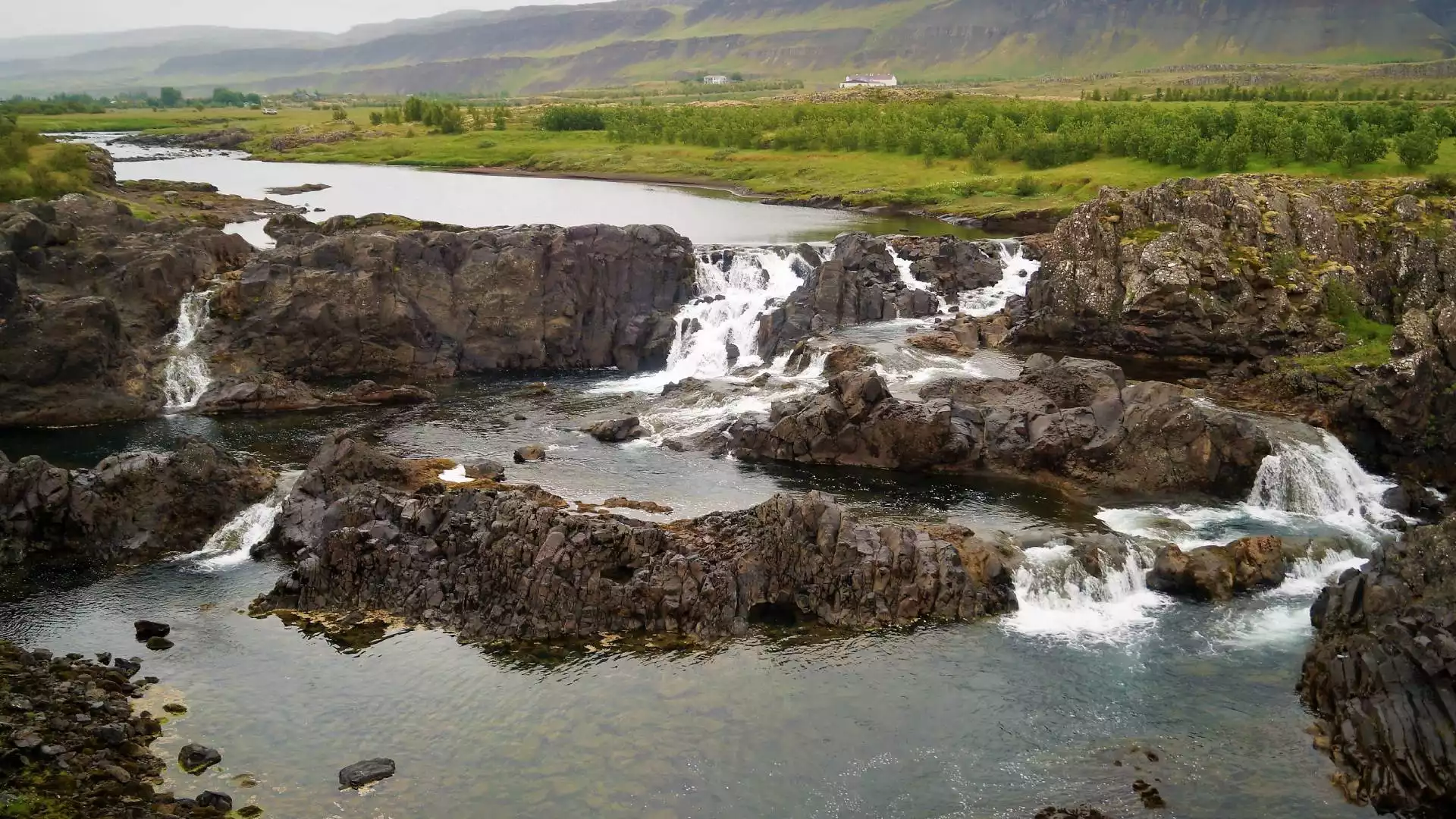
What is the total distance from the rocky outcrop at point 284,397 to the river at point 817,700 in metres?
22.4

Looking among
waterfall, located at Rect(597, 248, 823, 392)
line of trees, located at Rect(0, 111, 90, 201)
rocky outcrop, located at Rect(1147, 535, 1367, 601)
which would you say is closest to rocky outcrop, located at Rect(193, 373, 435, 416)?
waterfall, located at Rect(597, 248, 823, 392)

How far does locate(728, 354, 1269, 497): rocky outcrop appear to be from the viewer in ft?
174

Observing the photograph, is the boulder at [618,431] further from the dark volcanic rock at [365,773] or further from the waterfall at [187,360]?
the dark volcanic rock at [365,773]

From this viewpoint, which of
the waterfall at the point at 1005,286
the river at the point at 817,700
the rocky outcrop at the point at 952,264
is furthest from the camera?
the rocky outcrop at the point at 952,264

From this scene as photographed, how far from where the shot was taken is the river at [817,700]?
107ft

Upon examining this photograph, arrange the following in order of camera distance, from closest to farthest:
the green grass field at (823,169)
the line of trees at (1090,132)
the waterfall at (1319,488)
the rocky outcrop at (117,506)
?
the rocky outcrop at (117,506), the waterfall at (1319,488), the line of trees at (1090,132), the green grass field at (823,169)

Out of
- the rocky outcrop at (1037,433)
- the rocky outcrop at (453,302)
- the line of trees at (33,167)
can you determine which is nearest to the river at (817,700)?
the rocky outcrop at (1037,433)

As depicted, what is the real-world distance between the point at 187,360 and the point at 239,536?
92.4 ft

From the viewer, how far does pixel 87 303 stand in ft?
221

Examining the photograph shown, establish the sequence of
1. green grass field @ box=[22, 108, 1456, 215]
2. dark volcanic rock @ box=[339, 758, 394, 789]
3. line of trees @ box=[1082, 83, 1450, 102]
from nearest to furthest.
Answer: dark volcanic rock @ box=[339, 758, 394, 789], green grass field @ box=[22, 108, 1456, 215], line of trees @ box=[1082, 83, 1450, 102]

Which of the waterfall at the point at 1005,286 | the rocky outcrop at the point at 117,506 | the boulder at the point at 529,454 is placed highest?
the waterfall at the point at 1005,286

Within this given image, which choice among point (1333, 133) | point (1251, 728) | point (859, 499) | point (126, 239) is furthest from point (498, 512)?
point (1333, 133)

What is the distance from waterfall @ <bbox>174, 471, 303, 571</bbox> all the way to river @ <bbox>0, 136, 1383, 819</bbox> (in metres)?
0.29

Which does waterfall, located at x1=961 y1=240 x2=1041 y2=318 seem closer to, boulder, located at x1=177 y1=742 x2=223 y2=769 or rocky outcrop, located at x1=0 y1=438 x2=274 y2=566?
rocky outcrop, located at x1=0 y1=438 x2=274 y2=566
